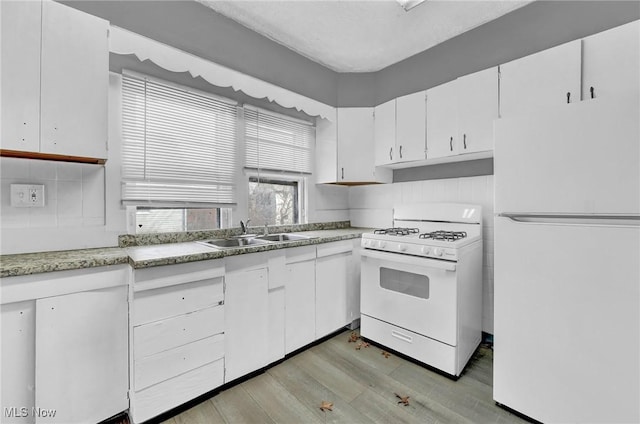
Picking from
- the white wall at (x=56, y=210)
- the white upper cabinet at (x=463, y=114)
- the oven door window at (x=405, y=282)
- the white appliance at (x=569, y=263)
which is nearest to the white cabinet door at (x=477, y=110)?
the white upper cabinet at (x=463, y=114)

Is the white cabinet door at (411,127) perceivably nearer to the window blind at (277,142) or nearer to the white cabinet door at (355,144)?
the white cabinet door at (355,144)

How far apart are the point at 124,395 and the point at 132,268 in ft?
2.36

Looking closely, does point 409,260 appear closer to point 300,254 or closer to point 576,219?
point 300,254

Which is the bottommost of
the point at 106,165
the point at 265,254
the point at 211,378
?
the point at 211,378

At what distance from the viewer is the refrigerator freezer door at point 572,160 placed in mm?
1248

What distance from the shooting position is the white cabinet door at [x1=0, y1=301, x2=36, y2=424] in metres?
1.24

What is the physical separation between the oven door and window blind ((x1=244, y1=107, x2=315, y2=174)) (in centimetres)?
125

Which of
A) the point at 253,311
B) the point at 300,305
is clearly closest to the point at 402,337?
the point at 300,305

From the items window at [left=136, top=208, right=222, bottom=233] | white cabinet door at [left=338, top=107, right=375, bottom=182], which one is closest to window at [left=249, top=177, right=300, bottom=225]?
window at [left=136, top=208, right=222, bottom=233]

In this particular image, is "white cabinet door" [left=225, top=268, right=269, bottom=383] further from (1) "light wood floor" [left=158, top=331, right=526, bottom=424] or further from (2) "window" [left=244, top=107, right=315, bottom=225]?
(2) "window" [left=244, top=107, right=315, bottom=225]

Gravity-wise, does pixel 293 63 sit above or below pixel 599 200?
above

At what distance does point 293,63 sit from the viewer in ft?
9.15

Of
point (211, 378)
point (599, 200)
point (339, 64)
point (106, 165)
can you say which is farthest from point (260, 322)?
point (339, 64)

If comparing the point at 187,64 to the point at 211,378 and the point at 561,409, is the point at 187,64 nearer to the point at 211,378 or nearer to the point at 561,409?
the point at 211,378
